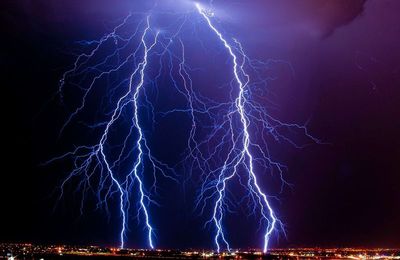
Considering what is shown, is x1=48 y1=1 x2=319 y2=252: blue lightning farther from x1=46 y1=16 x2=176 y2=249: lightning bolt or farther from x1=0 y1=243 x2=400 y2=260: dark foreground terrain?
x1=0 y1=243 x2=400 y2=260: dark foreground terrain

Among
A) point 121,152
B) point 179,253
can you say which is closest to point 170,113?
point 121,152

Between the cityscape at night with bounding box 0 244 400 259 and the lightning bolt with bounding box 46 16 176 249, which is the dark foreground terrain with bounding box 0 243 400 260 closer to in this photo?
the cityscape at night with bounding box 0 244 400 259

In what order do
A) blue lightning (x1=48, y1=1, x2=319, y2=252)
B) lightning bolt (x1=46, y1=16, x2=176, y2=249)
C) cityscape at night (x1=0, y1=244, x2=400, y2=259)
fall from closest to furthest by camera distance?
cityscape at night (x1=0, y1=244, x2=400, y2=259) < blue lightning (x1=48, y1=1, x2=319, y2=252) < lightning bolt (x1=46, y1=16, x2=176, y2=249)

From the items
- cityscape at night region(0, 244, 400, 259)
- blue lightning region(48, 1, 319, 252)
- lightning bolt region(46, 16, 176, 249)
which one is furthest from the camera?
lightning bolt region(46, 16, 176, 249)

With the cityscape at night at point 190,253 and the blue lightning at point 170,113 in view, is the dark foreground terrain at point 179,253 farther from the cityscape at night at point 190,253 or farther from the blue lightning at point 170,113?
the blue lightning at point 170,113

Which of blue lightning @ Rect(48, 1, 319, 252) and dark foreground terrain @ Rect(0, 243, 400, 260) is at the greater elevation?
blue lightning @ Rect(48, 1, 319, 252)

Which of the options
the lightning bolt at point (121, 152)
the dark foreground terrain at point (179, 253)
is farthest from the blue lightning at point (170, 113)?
the dark foreground terrain at point (179, 253)

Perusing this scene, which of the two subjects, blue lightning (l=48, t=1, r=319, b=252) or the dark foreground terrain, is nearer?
the dark foreground terrain

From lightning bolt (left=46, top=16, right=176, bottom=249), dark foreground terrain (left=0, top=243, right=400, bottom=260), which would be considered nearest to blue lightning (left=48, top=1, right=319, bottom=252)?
lightning bolt (left=46, top=16, right=176, bottom=249)
